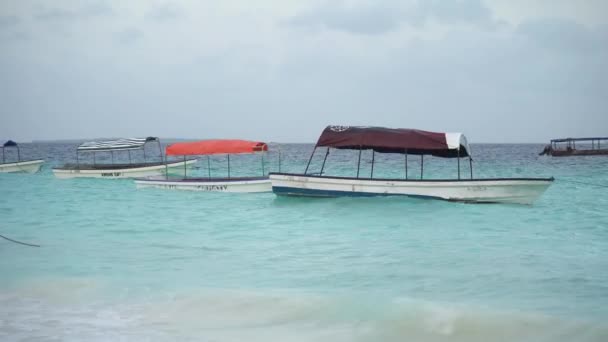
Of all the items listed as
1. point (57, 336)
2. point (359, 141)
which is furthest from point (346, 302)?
point (359, 141)

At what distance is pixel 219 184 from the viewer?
24266mm

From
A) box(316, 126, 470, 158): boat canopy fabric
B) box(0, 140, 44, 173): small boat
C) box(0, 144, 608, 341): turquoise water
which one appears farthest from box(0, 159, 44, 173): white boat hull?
box(316, 126, 470, 158): boat canopy fabric

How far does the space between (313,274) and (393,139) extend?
10.2m

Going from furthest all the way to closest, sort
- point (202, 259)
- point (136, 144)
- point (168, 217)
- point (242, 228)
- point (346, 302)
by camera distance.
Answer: point (136, 144) → point (168, 217) → point (242, 228) → point (202, 259) → point (346, 302)

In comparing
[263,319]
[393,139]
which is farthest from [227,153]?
[263,319]

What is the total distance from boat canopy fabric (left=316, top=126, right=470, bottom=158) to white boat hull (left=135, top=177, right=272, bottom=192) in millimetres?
4631

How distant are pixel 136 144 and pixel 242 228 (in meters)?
16.9

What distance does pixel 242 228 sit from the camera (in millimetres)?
15688

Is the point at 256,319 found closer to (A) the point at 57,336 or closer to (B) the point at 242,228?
(A) the point at 57,336

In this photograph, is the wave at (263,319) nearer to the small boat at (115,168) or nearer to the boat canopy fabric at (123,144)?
the boat canopy fabric at (123,144)

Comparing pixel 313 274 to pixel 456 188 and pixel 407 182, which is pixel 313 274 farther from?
pixel 456 188

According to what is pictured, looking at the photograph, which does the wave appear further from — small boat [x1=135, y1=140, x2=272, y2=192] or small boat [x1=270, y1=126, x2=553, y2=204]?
small boat [x1=135, y1=140, x2=272, y2=192]

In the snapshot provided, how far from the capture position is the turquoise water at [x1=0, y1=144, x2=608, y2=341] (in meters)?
7.17

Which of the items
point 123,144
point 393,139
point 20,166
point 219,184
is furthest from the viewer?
point 20,166
